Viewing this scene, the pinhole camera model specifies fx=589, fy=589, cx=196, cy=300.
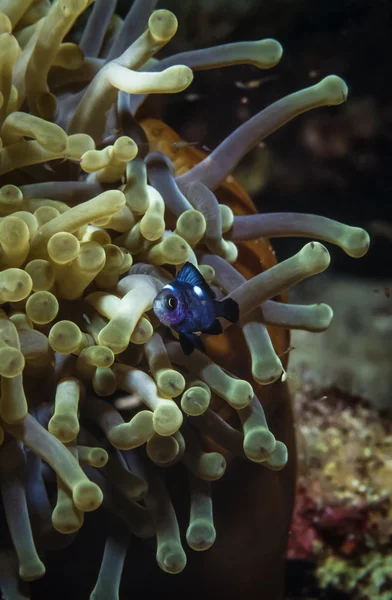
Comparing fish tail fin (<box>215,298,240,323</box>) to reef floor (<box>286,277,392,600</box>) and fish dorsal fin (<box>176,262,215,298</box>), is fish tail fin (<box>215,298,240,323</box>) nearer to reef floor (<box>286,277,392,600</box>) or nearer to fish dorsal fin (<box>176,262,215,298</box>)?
fish dorsal fin (<box>176,262,215,298</box>)

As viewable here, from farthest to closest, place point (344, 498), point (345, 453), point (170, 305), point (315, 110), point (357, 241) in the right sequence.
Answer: point (315, 110) → point (345, 453) → point (344, 498) → point (357, 241) → point (170, 305)

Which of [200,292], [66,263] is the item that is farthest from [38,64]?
[200,292]

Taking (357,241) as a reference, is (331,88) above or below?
above

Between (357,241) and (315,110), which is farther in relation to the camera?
(315,110)

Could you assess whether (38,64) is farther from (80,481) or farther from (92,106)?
(80,481)

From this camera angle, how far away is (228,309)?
1.16m

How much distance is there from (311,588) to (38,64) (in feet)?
5.76

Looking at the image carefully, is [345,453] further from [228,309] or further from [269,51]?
[269,51]

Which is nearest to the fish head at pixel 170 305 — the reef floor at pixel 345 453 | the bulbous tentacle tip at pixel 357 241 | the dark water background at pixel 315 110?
the bulbous tentacle tip at pixel 357 241

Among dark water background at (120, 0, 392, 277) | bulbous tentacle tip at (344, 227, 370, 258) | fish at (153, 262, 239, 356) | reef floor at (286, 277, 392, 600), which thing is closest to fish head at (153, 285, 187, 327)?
fish at (153, 262, 239, 356)

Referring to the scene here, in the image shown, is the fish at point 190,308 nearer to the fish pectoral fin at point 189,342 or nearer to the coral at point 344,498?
the fish pectoral fin at point 189,342

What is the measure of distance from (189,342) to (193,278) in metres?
0.12

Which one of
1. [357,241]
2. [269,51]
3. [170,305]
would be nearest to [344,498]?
[357,241]

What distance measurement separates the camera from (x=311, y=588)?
1932mm
